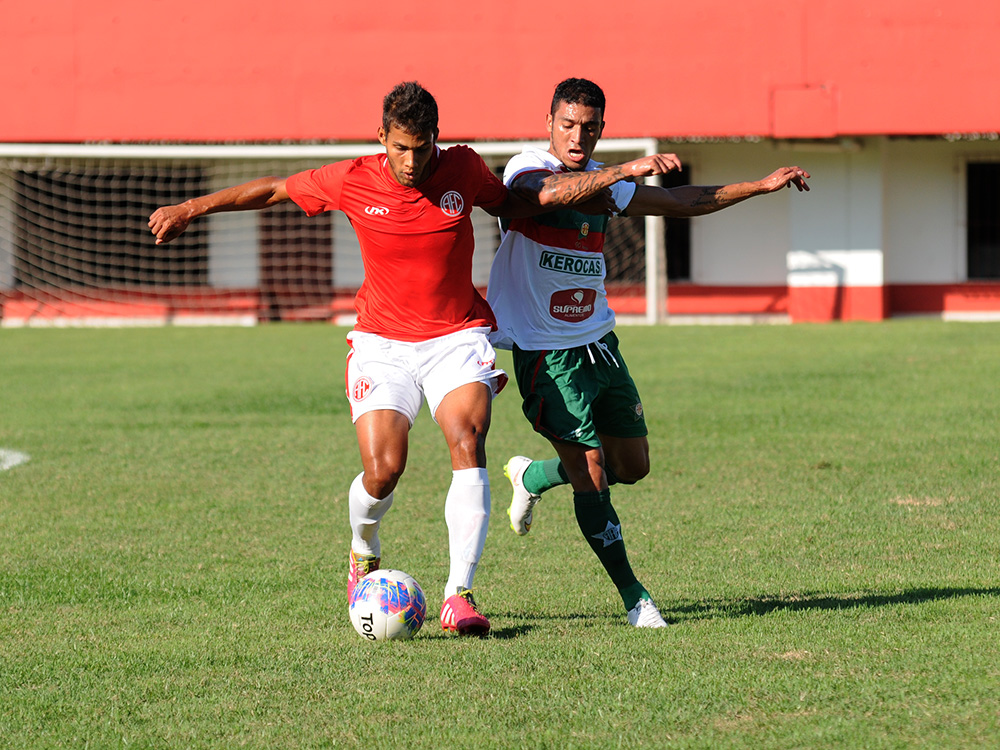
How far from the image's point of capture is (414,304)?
5.21 metres

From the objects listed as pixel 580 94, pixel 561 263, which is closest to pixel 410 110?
pixel 580 94

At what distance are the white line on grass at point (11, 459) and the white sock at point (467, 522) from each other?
5.37 m

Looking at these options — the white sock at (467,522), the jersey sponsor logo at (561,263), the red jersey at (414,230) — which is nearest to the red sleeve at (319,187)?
the red jersey at (414,230)

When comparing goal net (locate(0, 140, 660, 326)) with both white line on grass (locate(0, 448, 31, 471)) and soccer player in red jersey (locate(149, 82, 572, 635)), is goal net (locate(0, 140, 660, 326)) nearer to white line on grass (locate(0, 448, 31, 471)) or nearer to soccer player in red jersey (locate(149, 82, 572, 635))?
white line on grass (locate(0, 448, 31, 471))

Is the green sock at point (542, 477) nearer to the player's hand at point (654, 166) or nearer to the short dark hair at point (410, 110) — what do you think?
the player's hand at point (654, 166)

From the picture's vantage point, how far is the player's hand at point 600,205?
204 inches

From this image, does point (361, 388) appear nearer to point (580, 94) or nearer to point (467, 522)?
point (467, 522)

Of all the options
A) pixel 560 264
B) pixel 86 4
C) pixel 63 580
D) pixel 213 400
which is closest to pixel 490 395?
pixel 560 264

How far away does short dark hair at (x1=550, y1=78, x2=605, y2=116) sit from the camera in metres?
5.22

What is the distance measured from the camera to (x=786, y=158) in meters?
22.8

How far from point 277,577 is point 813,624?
2487 mm

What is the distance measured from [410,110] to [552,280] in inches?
40.8

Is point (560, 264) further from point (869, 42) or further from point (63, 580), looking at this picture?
point (869, 42)

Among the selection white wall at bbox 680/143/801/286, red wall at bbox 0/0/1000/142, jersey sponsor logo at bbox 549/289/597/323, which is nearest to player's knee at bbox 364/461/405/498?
jersey sponsor logo at bbox 549/289/597/323
